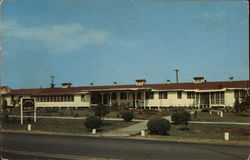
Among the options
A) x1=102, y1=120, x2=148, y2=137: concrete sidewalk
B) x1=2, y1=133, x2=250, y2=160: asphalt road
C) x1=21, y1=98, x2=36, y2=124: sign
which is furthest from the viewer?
x1=21, y1=98, x2=36, y2=124: sign

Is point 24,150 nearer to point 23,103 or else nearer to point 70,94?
point 23,103

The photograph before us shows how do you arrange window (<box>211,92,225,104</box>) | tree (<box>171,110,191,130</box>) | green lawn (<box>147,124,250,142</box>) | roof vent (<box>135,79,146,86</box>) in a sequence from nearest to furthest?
green lawn (<box>147,124,250,142</box>), tree (<box>171,110,191,130</box>), window (<box>211,92,225,104</box>), roof vent (<box>135,79,146,86</box>)

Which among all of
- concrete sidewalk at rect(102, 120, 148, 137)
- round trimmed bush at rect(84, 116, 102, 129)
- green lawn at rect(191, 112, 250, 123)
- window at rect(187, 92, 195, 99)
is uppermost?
window at rect(187, 92, 195, 99)

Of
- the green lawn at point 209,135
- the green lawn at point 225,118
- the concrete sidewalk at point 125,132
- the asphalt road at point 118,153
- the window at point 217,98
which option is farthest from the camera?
the window at point 217,98

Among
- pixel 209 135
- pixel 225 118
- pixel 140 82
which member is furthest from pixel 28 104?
pixel 140 82

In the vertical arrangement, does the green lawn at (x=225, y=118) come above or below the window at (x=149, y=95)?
below

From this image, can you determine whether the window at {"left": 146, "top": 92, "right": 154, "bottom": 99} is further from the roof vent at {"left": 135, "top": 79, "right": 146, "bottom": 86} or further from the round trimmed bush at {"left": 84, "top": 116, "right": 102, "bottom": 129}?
the round trimmed bush at {"left": 84, "top": 116, "right": 102, "bottom": 129}

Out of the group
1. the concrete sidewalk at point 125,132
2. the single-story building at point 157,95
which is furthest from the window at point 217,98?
the concrete sidewalk at point 125,132

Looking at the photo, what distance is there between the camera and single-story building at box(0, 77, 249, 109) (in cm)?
4100

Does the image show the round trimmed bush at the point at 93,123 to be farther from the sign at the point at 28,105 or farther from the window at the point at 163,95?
the window at the point at 163,95

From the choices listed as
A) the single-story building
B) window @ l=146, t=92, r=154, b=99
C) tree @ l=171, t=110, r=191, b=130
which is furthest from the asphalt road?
window @ l=146, t=92, r=154, b=99

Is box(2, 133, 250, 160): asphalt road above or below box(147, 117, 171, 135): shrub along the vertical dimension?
below

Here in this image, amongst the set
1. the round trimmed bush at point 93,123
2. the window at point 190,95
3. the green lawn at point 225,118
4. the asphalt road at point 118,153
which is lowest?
the asphalt road at point 118,153

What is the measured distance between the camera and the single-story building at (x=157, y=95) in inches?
1614
